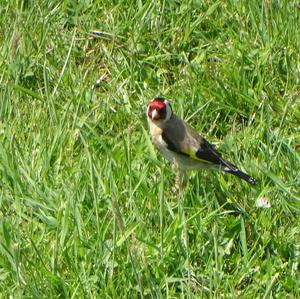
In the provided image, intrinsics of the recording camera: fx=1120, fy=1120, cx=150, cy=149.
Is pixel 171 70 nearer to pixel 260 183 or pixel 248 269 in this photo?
pixel 260 183

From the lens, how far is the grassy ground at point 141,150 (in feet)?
14.6

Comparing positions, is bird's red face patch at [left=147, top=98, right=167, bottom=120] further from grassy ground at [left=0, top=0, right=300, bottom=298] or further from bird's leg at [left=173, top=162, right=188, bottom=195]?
bird's leg at [left=173, top=162, right=188, bottom=195]

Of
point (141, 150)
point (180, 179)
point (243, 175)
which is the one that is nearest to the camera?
point (180, 179)

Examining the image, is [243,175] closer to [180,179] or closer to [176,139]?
[180,179]

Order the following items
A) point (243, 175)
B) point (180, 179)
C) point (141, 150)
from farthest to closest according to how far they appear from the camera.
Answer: point (141, 150), point (243, 175), point (180, 179)

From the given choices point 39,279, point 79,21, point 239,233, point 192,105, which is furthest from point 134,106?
point 39,279

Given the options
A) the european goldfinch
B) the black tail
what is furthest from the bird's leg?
the black tail

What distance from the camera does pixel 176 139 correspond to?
217 inches

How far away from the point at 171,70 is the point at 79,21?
2.25 ft

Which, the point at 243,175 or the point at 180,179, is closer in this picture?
the point at 180,179

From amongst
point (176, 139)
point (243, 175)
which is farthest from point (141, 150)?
point (243, 175)

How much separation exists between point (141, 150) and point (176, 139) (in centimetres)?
22

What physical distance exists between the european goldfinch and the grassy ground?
0.25ft

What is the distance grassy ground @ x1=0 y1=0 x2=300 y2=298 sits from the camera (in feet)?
14.6
